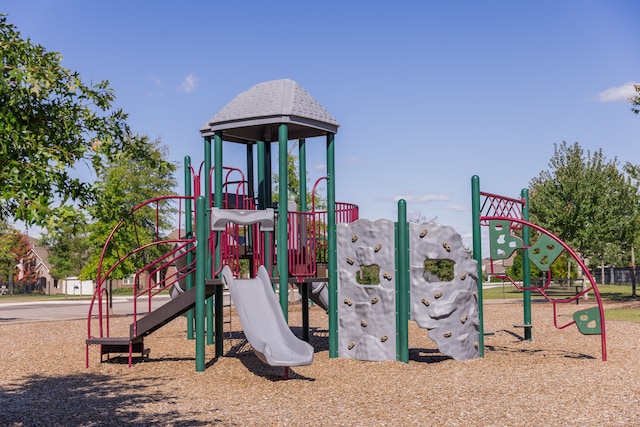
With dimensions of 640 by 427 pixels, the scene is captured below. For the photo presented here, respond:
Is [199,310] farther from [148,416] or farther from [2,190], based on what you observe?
[2,190]

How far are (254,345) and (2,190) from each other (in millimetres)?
5587

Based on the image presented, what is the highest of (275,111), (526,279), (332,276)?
(275,111)

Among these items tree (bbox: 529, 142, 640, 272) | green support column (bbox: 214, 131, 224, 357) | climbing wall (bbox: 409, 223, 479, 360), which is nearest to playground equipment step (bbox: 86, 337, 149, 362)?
green support column (bbox: 214, 131, 224, 357)

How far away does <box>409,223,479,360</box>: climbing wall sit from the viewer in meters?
11.7

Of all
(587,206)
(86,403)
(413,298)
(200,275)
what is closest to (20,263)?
(587,206)

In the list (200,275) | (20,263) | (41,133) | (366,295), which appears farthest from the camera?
(20,263)

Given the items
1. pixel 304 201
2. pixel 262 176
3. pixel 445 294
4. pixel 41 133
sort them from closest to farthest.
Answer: pixel 41 133 < pixel 445 294 < pixel 304 201 < pixel 262 176

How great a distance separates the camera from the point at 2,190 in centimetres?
508

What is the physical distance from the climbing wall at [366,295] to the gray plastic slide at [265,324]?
1.56m

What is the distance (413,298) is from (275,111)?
403cm

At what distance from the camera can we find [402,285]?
11.6 metres

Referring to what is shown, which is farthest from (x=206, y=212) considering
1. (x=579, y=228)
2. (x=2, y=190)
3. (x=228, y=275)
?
(x=579, y=228)

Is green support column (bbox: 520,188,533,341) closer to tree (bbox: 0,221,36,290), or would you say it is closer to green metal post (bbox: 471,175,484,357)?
green metal post (bbox: 471,175,484,357)

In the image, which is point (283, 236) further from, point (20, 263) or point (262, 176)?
point (20, 263)
